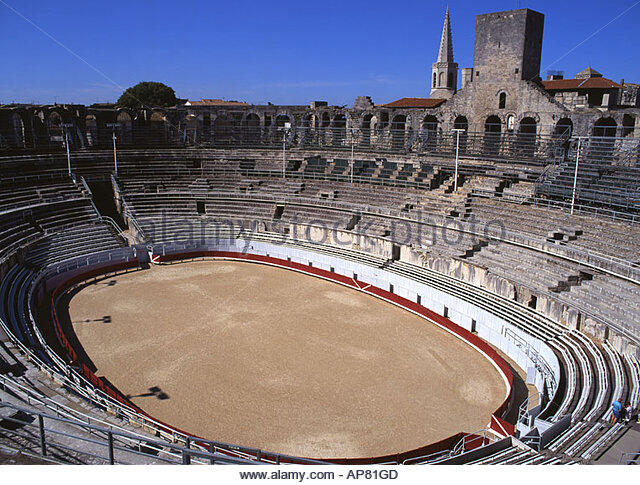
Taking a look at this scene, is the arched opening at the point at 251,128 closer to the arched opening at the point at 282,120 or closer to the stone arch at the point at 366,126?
the arched opening at the point at 282,120

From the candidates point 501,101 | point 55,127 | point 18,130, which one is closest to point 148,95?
point 55,127

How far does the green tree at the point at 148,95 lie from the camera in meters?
87.2

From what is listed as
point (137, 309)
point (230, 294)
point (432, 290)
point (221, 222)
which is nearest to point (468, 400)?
point (432, 290)

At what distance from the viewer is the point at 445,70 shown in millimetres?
70938

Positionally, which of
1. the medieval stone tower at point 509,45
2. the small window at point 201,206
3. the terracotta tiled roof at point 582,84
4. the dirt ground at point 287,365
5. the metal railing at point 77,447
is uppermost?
the medieval stone tower at point 509,45

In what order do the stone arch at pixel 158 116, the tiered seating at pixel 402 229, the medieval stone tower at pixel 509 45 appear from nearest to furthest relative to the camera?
1. the tiered seating at pixel 402 229
2. the medieval stone tower at pixel 509 45
3. the stone arch at pixel 158 116

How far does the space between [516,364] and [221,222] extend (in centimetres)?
2351

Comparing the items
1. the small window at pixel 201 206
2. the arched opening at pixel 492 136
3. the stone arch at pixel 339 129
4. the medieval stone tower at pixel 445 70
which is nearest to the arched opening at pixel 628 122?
the arched opening at pixel 492 136

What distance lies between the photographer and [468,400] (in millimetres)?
17422

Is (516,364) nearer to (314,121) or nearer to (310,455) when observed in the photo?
(310,455)

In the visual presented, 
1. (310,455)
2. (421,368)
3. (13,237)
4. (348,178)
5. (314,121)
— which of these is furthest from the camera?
(314,121)

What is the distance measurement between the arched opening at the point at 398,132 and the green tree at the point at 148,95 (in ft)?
172

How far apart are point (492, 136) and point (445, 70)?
3436 centimetres

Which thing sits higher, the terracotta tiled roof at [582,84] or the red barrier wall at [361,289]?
the terracotta tiled roof at [582,84]
